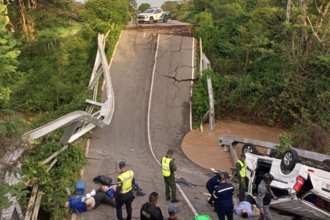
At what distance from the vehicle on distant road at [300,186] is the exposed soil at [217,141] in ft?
19.3

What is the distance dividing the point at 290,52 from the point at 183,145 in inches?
358

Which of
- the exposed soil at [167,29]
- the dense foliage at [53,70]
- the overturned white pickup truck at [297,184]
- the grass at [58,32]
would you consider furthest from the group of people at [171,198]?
the grass at [58,32]

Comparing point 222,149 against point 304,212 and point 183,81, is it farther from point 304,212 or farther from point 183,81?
point 304,212

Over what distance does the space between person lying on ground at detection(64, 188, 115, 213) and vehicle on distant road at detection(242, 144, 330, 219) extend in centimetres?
434

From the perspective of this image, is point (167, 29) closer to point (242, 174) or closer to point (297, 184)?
point (242, 174)

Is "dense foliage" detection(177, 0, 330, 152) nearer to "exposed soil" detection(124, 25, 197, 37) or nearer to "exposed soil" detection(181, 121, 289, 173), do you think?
"exposed soil" detection(181, 121, 289, 173)

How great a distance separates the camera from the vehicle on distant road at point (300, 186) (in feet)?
24.2

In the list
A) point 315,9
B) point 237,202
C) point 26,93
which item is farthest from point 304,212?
point 26,93

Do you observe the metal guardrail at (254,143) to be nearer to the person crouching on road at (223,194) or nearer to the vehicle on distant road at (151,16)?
the person crouching on road at (223,194)

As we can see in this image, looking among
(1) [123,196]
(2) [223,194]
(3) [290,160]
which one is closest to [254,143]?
(3) [290,160]

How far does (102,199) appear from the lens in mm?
8578

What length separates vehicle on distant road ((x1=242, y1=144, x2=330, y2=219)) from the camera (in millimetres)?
7375

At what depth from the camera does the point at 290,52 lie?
1945 cm

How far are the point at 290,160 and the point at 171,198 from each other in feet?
11.7
